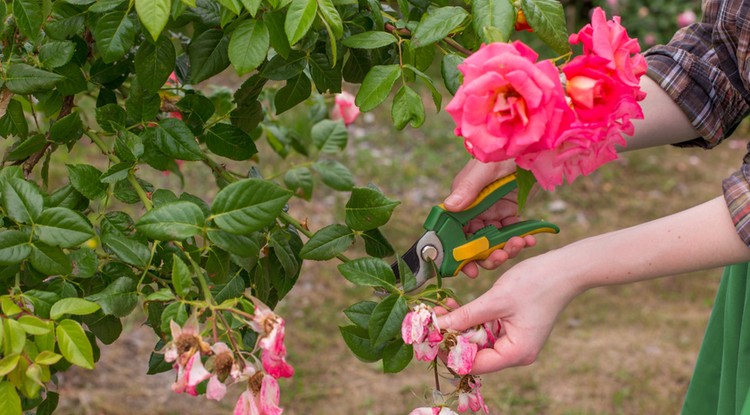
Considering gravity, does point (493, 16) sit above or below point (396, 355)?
above

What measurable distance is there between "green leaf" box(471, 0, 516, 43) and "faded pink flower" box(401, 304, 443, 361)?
0.31 metres

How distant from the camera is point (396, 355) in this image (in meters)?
1.04

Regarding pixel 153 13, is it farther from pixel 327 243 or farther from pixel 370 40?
pixel 327 243

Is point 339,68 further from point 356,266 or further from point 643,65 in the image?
→ point 643,65

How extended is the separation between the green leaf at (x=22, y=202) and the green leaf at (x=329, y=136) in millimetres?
831

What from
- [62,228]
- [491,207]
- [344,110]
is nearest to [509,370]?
[344,110]

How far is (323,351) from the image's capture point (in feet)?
8.73

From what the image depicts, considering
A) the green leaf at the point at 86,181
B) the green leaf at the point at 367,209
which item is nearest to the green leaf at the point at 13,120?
the green leaf at the point at 86,181

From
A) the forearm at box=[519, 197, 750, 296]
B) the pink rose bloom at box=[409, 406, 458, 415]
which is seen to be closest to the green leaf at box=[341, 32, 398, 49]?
the forearm at box=[519, 197, 750, 296]

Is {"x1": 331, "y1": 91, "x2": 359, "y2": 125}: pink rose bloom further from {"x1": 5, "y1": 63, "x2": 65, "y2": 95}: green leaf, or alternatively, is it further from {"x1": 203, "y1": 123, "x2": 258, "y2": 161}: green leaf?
{"x1": 5, "y1": 63, "x2": 65, "y2": 95}: green leaf

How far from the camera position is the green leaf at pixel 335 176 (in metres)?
1.61

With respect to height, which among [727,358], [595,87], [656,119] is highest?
[595,87]

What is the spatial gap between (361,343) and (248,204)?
27 centimetres

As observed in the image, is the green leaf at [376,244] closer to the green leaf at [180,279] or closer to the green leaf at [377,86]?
the green leaf at [377,86]
